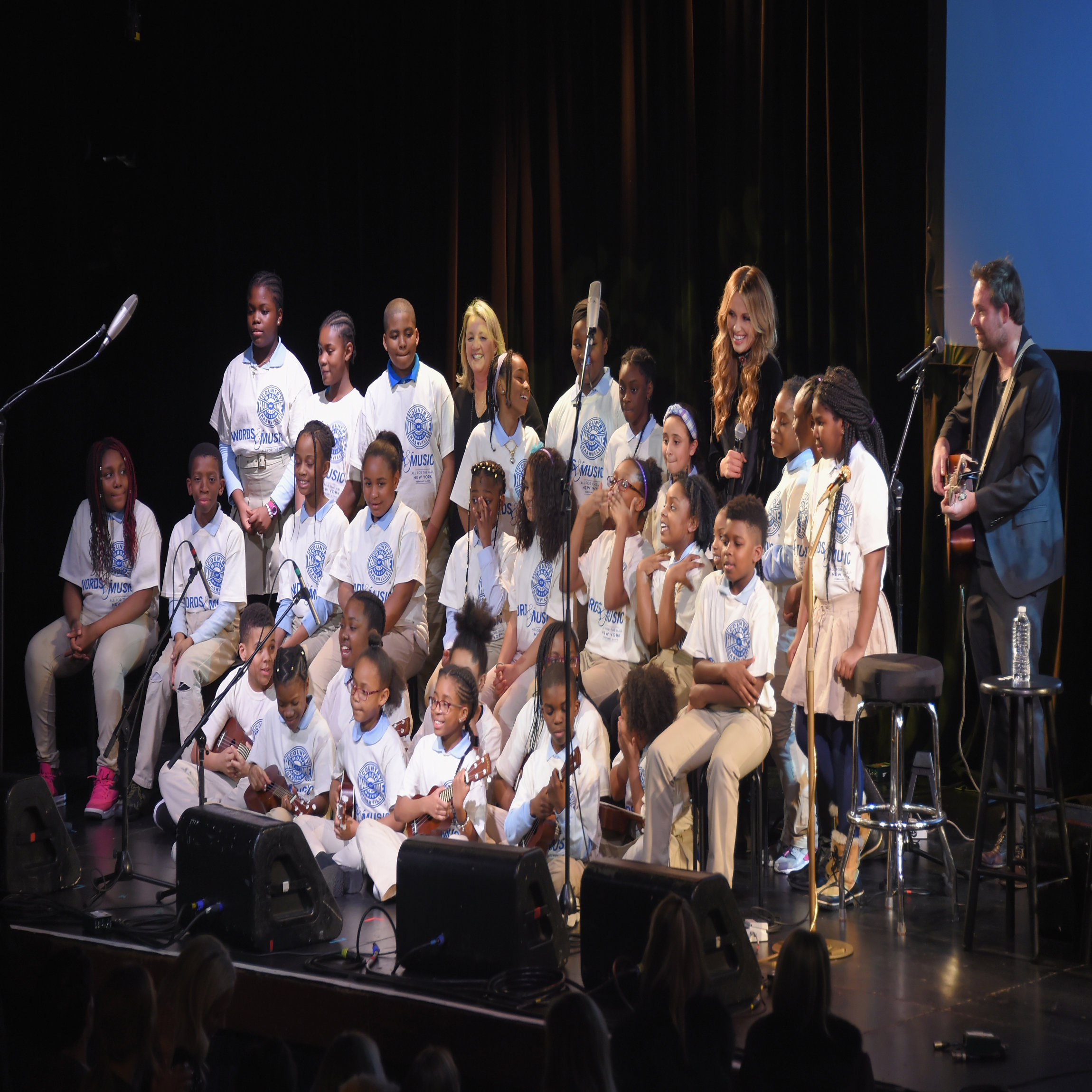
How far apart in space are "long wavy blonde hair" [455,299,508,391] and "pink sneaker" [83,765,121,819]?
221 cm

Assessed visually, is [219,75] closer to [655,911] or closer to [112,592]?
[112,592]

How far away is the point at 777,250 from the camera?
5.59 m

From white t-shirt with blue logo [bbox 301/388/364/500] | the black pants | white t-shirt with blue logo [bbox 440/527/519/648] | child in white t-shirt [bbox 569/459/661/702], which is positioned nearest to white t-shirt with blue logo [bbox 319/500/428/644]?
white t-shirt with blue logo [bbox 440/527/519/648]

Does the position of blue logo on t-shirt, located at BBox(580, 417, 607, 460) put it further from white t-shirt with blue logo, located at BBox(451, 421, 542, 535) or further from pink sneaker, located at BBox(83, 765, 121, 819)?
pink sneaker, located at BBox(83, 765, 121, 819)

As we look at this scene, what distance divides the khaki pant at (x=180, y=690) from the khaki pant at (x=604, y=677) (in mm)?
1779

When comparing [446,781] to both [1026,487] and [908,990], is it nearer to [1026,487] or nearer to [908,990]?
[908,990]

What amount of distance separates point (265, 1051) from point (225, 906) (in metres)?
1.55

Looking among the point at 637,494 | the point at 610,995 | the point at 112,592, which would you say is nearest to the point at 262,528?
the point at 112,592

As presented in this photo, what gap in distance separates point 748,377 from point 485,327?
1.28 metres

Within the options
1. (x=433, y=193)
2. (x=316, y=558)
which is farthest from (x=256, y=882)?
(x=433, y=193)

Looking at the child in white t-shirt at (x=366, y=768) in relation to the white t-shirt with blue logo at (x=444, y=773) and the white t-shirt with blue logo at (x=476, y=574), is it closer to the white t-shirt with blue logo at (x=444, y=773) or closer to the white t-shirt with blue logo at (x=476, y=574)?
the white t-shirt with blue logo at (x=444, y=773)

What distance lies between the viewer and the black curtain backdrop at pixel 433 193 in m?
5.52

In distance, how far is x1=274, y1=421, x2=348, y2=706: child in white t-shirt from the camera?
19.1 feet

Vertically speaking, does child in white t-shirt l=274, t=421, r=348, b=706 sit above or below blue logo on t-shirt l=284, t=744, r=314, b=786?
above
